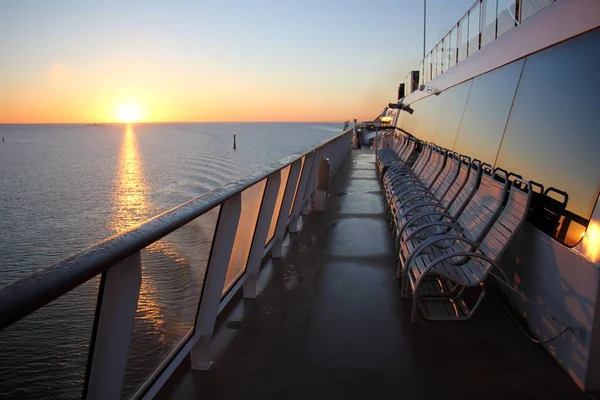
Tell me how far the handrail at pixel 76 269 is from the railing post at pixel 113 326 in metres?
0.08

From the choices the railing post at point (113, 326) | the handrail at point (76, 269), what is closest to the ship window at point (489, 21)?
the handrail at point (76, 269)

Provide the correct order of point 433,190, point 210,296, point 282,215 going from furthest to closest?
point 433,190, point 282,215, point 210,296

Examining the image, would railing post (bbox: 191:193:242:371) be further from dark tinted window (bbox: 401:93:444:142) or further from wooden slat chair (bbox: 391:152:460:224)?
dark tinted window (bbox: 401:93:444:142)

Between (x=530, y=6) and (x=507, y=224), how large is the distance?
3.26 metres

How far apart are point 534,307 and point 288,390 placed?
1605mm

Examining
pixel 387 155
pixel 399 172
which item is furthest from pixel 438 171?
pixel 387 155

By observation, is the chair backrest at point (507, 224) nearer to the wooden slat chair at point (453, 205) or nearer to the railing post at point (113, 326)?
the wooden slat chair at point (453, 205)

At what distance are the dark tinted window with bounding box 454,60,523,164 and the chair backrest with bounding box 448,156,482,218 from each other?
2.86ft

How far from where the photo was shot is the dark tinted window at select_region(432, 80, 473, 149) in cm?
795

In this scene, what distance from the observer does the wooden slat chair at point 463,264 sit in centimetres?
291

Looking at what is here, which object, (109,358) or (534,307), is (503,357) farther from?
(109,358)

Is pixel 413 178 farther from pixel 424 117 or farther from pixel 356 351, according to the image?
pixel 424 117

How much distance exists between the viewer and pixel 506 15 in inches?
250

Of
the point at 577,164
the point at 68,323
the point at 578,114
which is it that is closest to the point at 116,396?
the point at 577,164
